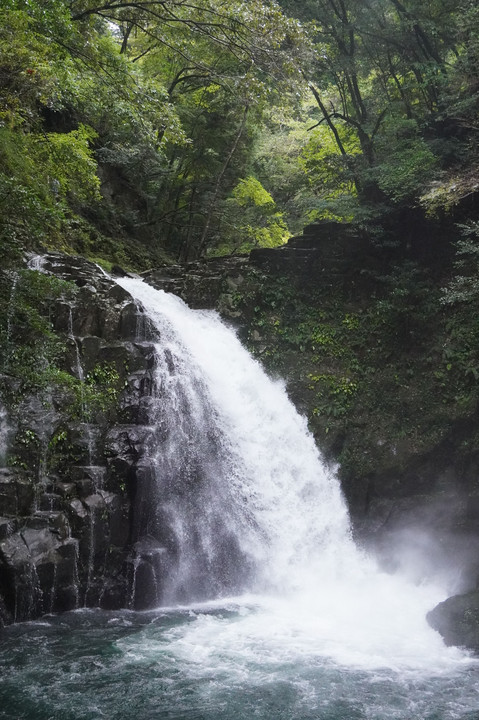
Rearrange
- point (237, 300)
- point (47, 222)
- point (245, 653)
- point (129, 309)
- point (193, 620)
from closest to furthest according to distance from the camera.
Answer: point (245, 653) → point (193, 620) → point (47, 222) → point (129, 309) → point (237, 300)

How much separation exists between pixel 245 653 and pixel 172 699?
1432mm

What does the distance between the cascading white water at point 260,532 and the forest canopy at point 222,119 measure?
3.95 meters

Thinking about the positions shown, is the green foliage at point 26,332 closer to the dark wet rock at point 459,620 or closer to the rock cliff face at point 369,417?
the rock cliff face at point 369,417

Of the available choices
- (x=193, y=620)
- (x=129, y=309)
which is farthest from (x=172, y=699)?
(x=129, y=309)

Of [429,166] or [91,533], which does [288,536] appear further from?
[429,166]

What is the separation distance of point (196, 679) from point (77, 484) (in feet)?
11.5

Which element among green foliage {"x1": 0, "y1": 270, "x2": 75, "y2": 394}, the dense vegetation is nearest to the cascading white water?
the dense vegetation

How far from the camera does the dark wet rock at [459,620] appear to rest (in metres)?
7.43

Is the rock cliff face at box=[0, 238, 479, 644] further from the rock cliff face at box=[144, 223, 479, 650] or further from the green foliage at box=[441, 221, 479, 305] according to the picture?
the green foliage at box=[441, 221, 479, 305]

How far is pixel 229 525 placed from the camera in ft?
31.5

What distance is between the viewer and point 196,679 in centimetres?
603

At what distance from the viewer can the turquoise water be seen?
17.7 feet

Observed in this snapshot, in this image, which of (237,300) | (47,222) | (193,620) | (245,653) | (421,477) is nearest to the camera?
(245,653)

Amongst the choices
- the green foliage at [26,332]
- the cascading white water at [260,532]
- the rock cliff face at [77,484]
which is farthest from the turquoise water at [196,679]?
the green foliage at [26,332]
